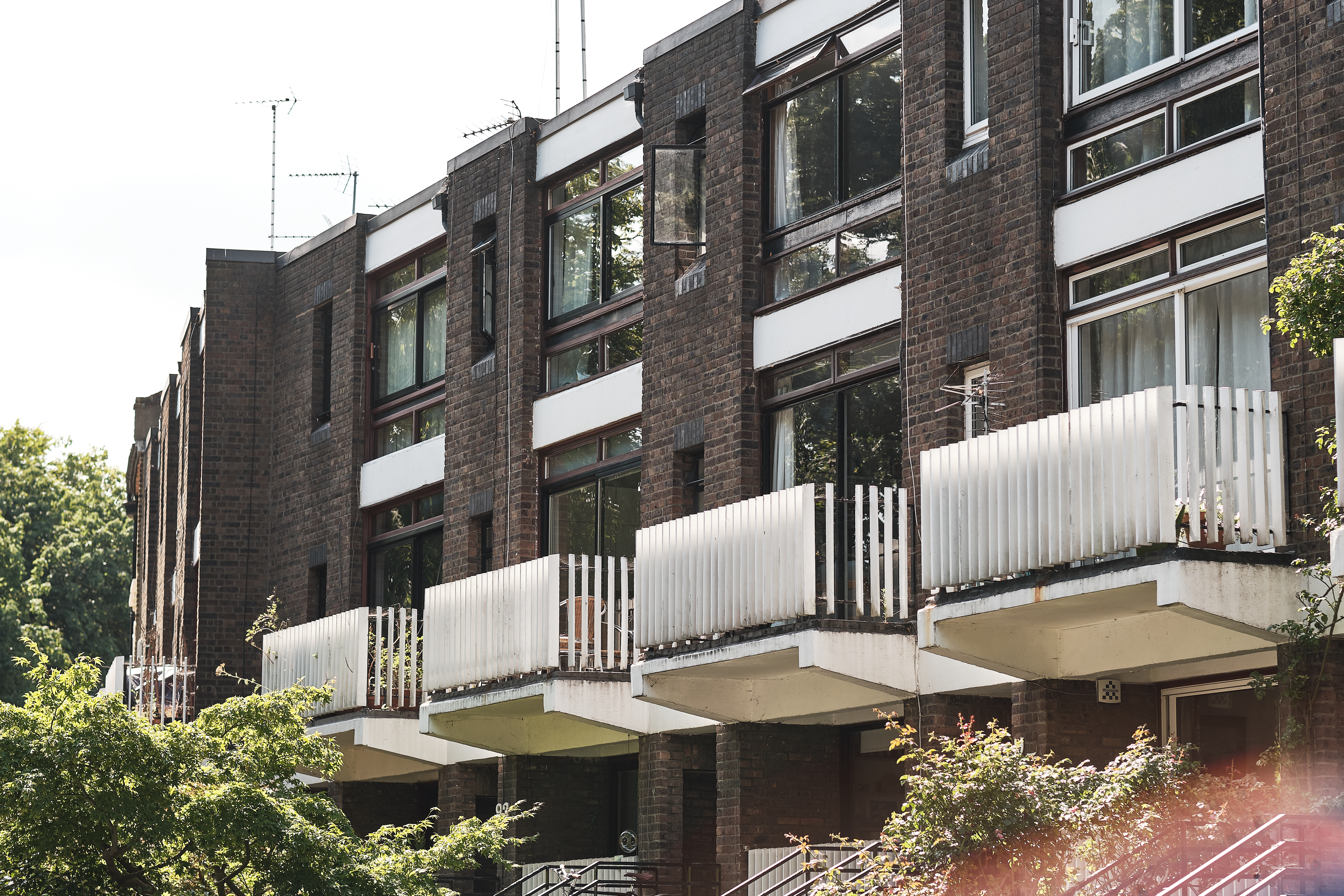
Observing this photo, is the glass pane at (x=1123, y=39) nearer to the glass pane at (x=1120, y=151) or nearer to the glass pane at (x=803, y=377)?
the glass pane at (x=1120, y=151)

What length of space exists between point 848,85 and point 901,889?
844 centimetres

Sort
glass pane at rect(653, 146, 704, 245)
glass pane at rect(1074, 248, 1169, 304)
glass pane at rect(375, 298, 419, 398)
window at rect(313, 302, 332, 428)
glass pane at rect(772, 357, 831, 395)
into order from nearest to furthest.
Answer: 1. glass pane at rect(1074, 248, 1169, 304)
2. glass pane at rect(772, 357, 831, 395)
3. glass pane at rect(653, 146, 704, 245)
4. glass pane at rect(375, 298, 419, 398)
5. window at rect(313, 302, 332, 428)

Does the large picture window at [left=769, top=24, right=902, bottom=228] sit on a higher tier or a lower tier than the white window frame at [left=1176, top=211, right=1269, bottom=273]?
higher

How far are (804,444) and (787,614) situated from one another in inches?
113

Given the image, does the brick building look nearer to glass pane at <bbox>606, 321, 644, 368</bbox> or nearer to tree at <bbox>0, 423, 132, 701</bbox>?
glass pane at <bbox>606, 321, 644, 368</bbox>

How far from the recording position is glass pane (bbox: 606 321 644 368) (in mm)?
21094

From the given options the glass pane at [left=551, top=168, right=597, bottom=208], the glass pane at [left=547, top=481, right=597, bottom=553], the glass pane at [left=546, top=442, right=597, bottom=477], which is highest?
the glass pane at [left=551, top=168, right=597, bottom=208]

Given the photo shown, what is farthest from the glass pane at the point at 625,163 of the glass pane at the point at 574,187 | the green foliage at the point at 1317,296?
the green foliage at the point at 1317,296

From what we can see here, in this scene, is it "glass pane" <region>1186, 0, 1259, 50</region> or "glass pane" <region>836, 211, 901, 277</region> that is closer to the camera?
"glass pane" <region>1186, 0, 1259, 50</region>

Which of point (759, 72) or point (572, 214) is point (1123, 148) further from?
point (572, 214)

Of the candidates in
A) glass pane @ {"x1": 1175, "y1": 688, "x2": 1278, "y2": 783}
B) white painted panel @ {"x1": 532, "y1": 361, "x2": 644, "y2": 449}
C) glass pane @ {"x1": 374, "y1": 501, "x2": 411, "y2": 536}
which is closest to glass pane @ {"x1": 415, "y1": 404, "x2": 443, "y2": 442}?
glass pane @ {"x1": 374, "y1": 501, "x2": 411, "y2": 536}

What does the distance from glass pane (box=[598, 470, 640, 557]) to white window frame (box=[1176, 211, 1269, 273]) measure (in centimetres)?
772

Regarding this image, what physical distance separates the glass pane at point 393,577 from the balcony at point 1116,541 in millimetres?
11684

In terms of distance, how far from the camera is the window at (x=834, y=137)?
58.5 ft
